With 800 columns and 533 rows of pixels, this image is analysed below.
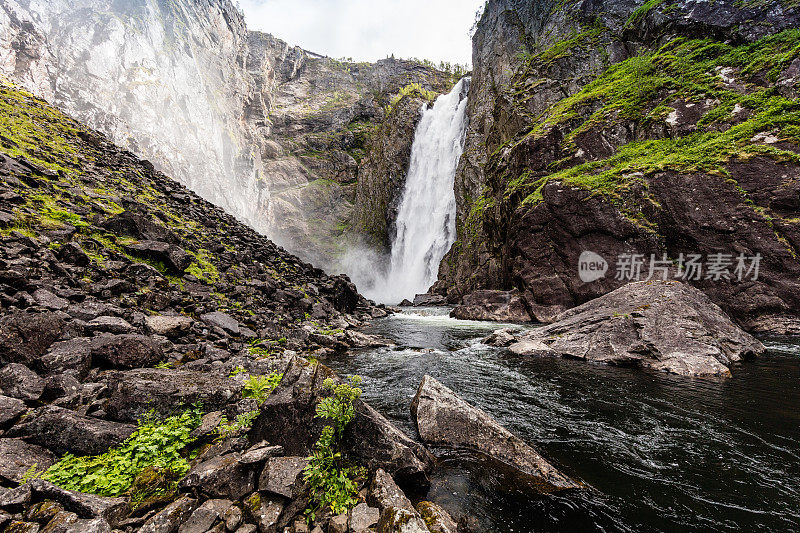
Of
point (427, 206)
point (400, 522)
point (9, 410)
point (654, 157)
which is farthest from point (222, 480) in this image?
point (427, 206)

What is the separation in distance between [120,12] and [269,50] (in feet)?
180

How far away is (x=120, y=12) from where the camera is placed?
37.2 meters

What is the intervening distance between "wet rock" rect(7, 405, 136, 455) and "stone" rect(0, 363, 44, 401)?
57cm

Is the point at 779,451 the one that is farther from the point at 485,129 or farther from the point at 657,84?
the point at 485,129

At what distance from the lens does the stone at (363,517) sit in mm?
3121

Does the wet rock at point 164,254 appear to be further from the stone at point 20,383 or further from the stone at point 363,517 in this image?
the stone at point 363,517

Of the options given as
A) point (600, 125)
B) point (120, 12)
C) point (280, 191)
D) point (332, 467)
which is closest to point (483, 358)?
point (332, 467)

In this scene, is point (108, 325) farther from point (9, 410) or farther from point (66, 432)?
point (66, 432)

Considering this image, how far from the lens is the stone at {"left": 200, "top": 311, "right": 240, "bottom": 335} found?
958 centimetres

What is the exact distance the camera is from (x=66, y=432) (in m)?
3.85

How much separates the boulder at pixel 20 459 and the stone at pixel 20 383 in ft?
3.42

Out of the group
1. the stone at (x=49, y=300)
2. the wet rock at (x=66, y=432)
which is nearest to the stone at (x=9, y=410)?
the wet rock at (x=66, y=432)

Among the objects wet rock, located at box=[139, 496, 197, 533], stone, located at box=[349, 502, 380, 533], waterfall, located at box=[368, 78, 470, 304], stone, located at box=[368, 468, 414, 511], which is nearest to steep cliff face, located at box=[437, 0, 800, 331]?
waterfall, located at box=[368, 78, 470, 304]

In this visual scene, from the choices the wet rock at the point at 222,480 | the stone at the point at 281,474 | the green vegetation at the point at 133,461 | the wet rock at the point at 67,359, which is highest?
the wet rock at the point at 67,359
